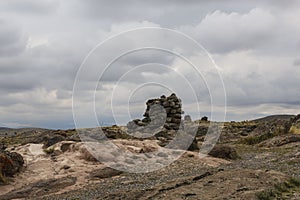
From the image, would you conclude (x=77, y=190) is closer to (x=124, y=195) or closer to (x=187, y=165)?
(x=124, y=195)

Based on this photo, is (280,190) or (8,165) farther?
(8,165)

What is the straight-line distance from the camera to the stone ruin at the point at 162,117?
176 feet

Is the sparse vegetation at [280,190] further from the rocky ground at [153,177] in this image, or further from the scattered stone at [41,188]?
the scattered stone at [41,188]

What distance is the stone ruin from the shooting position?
53531 mm

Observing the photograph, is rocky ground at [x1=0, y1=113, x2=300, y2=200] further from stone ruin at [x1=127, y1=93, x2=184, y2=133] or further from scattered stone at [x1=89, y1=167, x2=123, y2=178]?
stone ruin at [x1=127, y1=93, x2=184, y2=133]

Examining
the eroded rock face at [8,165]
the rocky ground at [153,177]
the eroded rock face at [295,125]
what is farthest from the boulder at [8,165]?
the eroded rock face at [295,125]

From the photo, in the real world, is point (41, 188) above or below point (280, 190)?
below

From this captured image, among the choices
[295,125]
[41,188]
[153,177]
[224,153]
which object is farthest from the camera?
[295,125]

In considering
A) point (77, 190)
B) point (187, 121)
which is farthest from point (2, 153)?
point (187, 121)

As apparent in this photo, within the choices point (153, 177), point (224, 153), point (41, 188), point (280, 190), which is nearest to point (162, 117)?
point (224, 153)

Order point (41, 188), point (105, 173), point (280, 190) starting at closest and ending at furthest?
point (280, 190), point (41, 188), point (105, 173)

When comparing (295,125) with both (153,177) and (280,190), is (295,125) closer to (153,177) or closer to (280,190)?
(153,177)

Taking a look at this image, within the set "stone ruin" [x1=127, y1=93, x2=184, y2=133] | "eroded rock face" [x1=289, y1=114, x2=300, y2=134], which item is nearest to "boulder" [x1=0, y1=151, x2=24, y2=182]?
"stone ruin" [x1=127, y1=93, x2=184, y2=133]

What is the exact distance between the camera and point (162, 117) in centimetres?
5662
